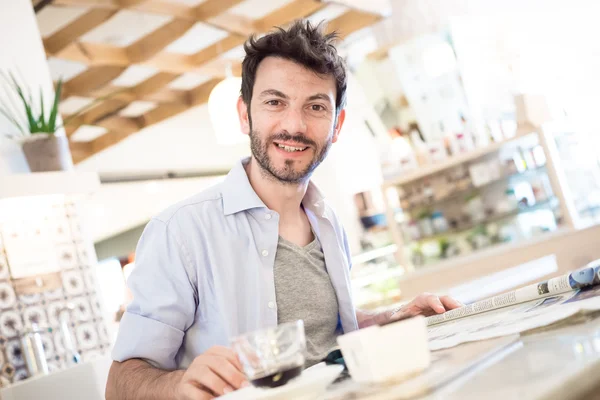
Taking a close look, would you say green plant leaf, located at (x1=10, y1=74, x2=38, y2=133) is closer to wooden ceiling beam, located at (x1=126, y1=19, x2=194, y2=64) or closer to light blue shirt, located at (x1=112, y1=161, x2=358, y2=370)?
light blue shirt, located at (x1=112, y1=161, x2=358, y2=370)

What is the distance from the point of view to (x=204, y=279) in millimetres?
1579

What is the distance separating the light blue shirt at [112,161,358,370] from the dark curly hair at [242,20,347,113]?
1.07ft

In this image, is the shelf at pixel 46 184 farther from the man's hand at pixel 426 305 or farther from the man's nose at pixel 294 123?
the man's hand at pixel 426 305

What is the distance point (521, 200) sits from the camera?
16.8 ft

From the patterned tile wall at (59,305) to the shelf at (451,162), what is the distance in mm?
2871

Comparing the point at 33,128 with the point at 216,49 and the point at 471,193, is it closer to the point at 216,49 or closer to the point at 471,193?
the point at 471,193

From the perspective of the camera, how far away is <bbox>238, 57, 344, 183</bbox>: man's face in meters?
1.75

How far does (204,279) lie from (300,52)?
637 mm

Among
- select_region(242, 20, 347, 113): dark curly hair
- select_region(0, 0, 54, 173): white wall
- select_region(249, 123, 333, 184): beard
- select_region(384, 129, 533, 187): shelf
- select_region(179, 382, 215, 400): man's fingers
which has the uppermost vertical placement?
select_region(0, 0, 54, 173): white wall

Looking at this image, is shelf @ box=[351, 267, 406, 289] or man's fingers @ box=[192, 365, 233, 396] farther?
shelf @ box=[351, 267, 406, 289]

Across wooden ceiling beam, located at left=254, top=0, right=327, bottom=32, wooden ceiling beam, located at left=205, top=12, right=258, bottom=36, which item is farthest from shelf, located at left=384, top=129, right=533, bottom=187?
wooden ceiling beam, located at left=205, top=12, right=258, bottom=36

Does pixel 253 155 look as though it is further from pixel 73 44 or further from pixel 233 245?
pixel 73 44

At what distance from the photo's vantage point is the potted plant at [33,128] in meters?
3.12

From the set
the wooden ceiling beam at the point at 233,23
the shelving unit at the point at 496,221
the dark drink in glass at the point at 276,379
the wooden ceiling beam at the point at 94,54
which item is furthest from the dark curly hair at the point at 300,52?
the wooden ceiling beam at the point at 94,54
